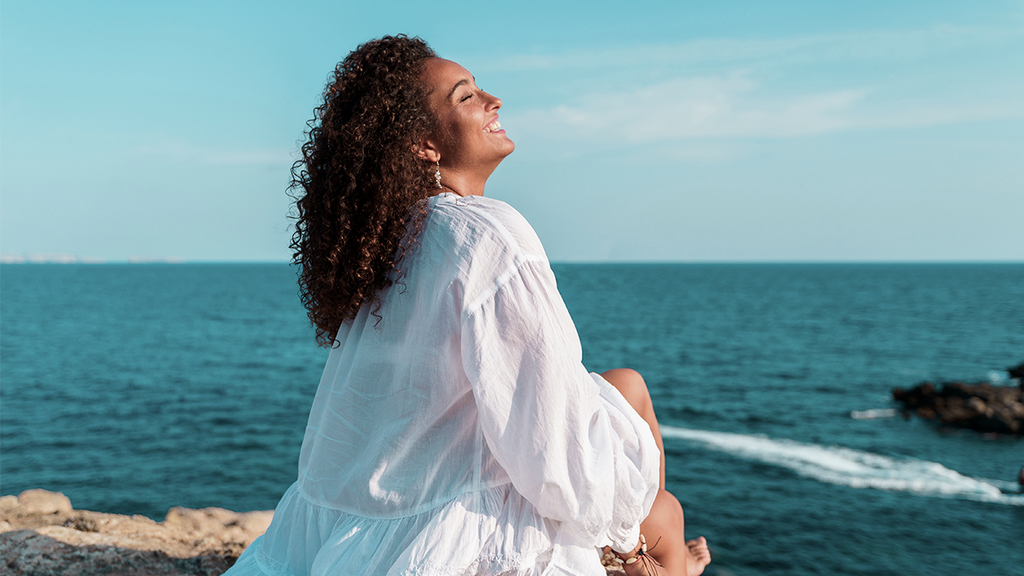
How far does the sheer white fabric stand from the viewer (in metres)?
1.80

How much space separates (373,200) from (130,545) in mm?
3346

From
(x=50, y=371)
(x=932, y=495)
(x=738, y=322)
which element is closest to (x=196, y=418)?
(x=50, y=371)

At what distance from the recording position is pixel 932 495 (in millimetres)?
18906

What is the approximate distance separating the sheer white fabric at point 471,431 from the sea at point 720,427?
48.1 feet

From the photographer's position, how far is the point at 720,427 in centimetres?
2584

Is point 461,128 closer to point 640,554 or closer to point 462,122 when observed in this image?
point 462,122

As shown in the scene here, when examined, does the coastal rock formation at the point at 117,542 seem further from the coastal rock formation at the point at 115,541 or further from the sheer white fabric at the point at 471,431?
the sheer white fabric at the point at 471,431

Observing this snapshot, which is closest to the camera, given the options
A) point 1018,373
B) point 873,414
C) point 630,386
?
point 630,386

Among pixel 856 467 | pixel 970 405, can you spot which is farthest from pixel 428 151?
pixel 970 405

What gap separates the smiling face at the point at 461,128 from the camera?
2158 mm

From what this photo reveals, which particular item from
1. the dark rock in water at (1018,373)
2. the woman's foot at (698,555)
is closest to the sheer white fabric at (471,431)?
the woman's foot at (698,555)

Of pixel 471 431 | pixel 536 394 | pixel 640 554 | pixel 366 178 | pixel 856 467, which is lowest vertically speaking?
pixel 856 467

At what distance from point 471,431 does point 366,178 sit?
800 mm

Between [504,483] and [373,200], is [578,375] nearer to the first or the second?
[504,483]
